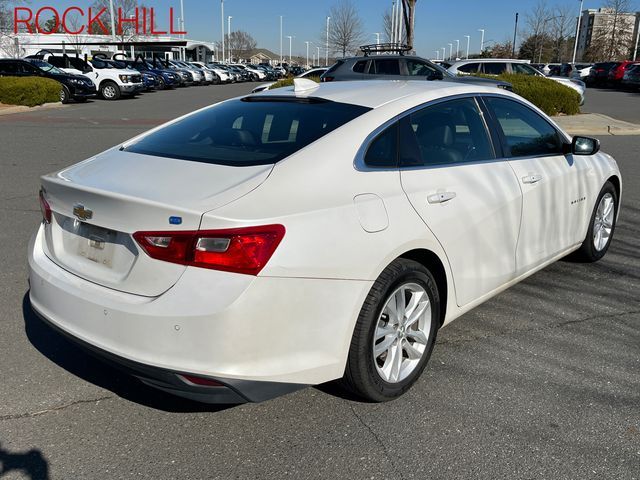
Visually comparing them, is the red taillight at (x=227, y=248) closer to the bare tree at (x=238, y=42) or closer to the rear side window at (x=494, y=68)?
the rear side window at (x=494, y=68)

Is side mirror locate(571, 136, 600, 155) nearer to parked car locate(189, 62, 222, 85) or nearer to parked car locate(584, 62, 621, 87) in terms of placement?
parked car locate(584, 62, 621, 87)

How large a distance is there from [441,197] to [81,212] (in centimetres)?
180

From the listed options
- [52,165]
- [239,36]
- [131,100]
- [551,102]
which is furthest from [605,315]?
[239,36]

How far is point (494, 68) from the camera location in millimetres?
20016

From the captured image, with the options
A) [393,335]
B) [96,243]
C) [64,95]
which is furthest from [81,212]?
[64,95]

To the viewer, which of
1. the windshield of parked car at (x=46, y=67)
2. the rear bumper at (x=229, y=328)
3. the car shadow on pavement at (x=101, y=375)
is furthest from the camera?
the windshield of parked car at (x=46, y=67)

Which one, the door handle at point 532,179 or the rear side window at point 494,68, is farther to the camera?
the rear side window at point 494,68

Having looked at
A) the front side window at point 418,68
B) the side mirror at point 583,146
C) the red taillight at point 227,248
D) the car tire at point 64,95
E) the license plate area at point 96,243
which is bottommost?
the car tire at point 64,95

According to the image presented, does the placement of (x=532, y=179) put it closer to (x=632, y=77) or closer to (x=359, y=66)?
(x=359, y=66)

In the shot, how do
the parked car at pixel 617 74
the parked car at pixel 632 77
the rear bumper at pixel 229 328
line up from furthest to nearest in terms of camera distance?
the parked car at pixel 617 74, the parked car at pixel 632 77, the rear bumper at pixel 229 328

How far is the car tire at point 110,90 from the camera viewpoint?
87.0ft

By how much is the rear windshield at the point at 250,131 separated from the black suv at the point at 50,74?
890 inches

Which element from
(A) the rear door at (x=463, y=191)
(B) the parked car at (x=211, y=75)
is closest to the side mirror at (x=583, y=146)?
(A) the rear door at (x=463, y=191)

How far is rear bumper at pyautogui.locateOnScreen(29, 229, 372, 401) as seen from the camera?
240cm
